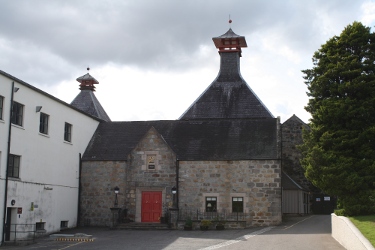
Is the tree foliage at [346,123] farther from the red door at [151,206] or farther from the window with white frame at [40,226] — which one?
the window with white frame at [40,226]

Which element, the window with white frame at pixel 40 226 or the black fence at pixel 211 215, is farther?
the black fence at pixel 211 215

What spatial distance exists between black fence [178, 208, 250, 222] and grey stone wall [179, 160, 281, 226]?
203 millimetres

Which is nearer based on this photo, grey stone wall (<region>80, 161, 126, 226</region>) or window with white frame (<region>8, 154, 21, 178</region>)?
window with white frame (<region>8, 154, 21, 178</region>)

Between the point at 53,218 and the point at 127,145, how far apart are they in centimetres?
700

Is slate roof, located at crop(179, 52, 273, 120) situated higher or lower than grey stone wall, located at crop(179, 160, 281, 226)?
higher

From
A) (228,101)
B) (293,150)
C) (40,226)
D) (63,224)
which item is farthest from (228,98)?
(40,226)

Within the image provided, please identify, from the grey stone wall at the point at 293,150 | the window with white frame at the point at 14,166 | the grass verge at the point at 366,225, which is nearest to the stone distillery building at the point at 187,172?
the window with white frame at the point at 14,166

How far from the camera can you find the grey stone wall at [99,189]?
1191 inches

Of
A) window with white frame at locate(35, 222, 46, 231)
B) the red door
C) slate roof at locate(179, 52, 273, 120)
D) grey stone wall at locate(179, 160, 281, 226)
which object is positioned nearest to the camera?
window with white frame at locate(35, 222, 46, 231)

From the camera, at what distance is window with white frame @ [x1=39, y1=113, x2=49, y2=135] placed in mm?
26633

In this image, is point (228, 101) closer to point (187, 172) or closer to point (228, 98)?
point (228, 98)

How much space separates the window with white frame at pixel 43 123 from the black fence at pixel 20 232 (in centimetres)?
497

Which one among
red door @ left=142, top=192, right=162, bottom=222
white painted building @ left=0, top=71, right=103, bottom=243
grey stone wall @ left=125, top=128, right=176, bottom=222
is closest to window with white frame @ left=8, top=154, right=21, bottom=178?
white painted building @ left=0, top=71, right=103, bottom=243

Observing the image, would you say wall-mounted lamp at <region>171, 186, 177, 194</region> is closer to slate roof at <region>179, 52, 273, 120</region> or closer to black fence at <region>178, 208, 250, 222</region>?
black fence at <region>178, 208, 250, 222</region>
